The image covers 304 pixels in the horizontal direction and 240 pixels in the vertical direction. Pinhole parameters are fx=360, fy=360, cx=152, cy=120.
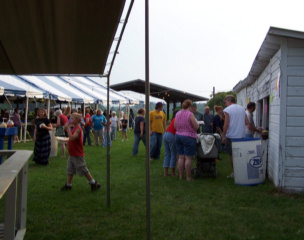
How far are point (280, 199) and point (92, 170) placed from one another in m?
4.91

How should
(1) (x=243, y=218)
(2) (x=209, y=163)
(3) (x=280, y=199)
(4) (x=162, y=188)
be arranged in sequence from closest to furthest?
1. (1) (x=243, y=218)
2. (3) (x=280, y=199)
3. (4) (x=162, y=188)
4. (2) (x=209, y=163)

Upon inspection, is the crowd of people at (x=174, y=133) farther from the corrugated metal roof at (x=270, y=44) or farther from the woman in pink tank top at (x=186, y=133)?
the corrugated metal roof at (x=270, y=44)

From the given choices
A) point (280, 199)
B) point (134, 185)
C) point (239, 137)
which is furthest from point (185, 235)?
point (239, 137)

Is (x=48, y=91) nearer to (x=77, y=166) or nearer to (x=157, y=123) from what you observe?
(x=157, y=123)

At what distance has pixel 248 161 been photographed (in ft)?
23.6

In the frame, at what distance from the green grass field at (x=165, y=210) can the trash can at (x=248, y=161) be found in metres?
0.24

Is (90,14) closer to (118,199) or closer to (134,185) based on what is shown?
(118,199)

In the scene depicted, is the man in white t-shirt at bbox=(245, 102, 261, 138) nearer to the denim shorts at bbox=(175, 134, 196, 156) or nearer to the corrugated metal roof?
the corrugated metal roof

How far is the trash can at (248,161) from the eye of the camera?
7.21 metres

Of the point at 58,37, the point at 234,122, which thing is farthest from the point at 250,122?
the point at 58,37

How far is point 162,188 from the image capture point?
7.05 meters

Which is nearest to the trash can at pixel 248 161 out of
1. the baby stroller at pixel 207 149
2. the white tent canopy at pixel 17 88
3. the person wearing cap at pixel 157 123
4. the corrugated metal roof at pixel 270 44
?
the baby stroller at pixel 207 149

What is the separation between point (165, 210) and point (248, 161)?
2.49m

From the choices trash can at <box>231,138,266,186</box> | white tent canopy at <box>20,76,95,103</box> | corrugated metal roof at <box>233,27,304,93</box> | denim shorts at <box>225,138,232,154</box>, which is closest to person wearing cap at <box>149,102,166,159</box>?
denim shorts at <box>225,138,232,154</box>
